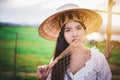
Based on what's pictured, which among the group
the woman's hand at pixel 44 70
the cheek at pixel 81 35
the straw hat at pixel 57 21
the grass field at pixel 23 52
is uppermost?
the straw hat at pixel 57 21

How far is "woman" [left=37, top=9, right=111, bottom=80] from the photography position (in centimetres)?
495

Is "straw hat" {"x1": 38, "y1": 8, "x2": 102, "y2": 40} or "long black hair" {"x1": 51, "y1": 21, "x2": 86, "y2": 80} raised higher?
"straw hat" {"x1": 38, "y1": 8, "x2": 102, "y2": 40}

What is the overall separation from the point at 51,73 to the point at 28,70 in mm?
256

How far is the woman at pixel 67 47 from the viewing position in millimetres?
4945

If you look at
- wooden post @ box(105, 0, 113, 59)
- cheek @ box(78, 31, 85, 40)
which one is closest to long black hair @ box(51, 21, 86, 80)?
cheek @ box(78, 31, 85, 40)

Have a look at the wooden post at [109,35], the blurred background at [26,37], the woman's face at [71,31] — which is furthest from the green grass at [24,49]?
the wooden post at [109,35]

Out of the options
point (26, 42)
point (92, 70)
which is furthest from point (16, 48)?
point (92, 70)

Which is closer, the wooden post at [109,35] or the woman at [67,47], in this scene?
the woman at [67,47]

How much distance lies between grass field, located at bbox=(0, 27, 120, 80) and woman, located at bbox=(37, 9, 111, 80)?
70mm

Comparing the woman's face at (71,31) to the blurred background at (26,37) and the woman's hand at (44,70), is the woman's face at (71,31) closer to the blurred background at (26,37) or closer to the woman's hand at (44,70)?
the blurred background at (26,37)

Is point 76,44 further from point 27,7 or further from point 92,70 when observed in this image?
point 27,7

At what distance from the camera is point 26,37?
4.94m

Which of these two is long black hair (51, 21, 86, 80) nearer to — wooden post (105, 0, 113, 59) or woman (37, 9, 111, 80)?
woman (37, 9, 111, 80)

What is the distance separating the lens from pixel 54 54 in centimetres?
495
